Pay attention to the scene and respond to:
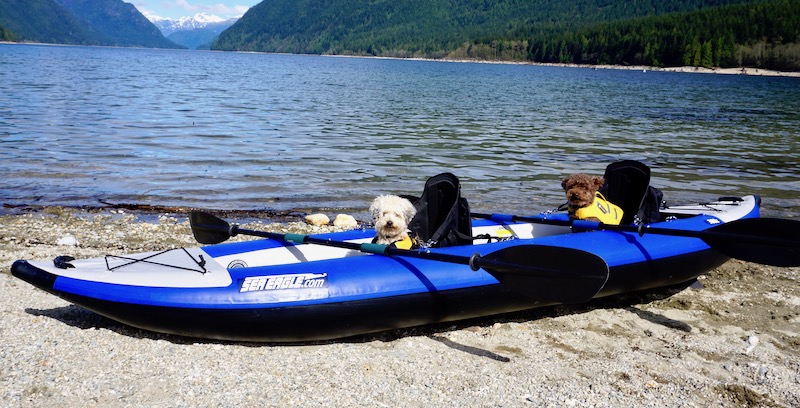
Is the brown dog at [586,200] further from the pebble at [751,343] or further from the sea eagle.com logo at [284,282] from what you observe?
the sea eagle.com logo at [284,282]

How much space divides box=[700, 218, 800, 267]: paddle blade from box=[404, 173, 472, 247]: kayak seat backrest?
218 centimetres

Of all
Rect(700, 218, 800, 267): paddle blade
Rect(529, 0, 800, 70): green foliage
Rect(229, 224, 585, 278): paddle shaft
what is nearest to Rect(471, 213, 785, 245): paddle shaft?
Rect(700, 218, 800, 267): paddle blade

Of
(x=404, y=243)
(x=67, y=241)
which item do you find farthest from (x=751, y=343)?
(x=67, y=241)

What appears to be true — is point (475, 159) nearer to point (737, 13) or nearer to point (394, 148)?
point (394, 148)

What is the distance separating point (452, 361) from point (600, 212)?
269 cm

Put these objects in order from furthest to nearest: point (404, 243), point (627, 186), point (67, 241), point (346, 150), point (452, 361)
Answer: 1. point (346, 150)
2. point (67, 241)
3. point (627, 186)
4. point (404, 243)
5. point (452, 361)

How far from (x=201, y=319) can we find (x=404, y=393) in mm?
1717

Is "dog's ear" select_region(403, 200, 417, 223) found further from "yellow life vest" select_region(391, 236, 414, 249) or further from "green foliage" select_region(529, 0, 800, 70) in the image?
"green foliage" select_region(529, 0, 800, 70)

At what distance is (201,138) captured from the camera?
717 inches

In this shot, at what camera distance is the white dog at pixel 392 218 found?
5.93 m

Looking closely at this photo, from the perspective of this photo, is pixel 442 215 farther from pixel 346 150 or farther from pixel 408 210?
pixel 346 150

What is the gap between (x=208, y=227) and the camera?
7.00 m

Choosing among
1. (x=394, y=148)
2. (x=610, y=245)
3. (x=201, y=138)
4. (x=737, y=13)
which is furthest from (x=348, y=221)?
(x=737, y=13)

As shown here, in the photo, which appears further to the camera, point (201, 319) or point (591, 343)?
point (591, 343)
